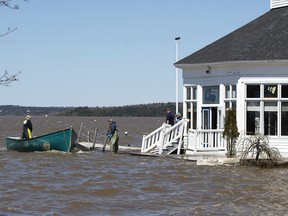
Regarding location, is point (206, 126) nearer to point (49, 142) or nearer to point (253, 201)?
point (49, 142)

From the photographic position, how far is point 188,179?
24.2 m

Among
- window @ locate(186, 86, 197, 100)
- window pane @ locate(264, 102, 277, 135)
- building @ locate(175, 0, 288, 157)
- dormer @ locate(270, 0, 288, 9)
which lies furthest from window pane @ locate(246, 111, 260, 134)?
dormer @ locate(270, 0, 288, 9)

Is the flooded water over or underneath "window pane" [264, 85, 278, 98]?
underneath

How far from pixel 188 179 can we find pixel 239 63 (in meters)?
6.31

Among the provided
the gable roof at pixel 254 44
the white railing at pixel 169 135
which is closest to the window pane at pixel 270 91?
the gable roof at pixel 254 44

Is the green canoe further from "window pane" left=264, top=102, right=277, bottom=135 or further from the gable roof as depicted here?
"window pane" left=264, top=102, right=277, bottom=135

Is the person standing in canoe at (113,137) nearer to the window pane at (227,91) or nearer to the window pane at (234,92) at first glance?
the window pane at (227,91)

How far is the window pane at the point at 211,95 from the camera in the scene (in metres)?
30.0

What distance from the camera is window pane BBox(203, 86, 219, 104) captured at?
98.5 ft

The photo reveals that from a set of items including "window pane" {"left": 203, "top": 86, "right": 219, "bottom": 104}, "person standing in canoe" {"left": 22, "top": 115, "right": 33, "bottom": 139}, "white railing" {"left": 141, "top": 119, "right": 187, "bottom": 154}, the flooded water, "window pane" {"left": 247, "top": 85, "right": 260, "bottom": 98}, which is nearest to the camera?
the flooded water

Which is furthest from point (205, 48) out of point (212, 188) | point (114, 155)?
point (212, 188)

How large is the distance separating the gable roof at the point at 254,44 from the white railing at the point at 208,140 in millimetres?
2891

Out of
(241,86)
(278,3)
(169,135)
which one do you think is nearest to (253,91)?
(241,86)

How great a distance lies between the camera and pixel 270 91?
28.1 m
